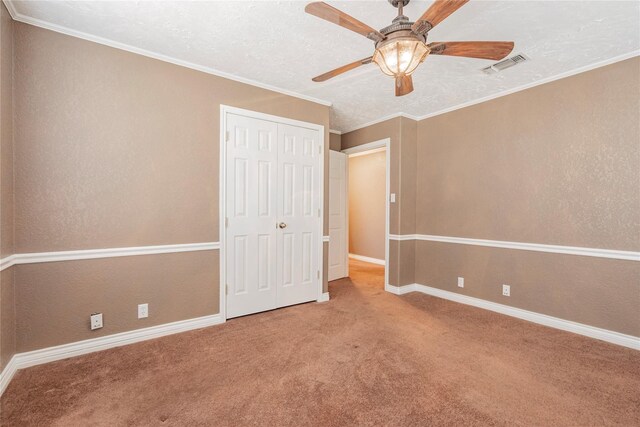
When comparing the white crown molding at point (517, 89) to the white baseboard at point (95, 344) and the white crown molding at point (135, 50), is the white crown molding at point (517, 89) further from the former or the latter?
the white baseboard at point (95, 344)

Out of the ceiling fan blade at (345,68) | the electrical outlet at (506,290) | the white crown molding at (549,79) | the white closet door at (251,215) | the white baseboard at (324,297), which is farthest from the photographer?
the white baseboard at (324,297)

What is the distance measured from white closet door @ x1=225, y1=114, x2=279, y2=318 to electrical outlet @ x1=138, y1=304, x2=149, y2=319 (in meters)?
0.74

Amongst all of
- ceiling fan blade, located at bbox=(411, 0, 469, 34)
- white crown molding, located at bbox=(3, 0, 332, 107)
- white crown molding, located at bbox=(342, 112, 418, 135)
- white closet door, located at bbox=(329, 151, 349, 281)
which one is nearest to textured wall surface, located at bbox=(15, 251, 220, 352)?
white crown molding, located at bbox=(3, 0, 332, 107)

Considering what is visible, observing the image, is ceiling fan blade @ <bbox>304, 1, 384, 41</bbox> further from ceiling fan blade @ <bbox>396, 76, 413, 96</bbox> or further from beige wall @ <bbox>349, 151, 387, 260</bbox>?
beige wall @ <bbox>349, 151, 387, 260</bbox>

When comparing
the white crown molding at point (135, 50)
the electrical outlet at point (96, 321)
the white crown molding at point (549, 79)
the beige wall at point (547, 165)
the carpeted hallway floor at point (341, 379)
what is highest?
the white crown molding at point (135, 50)

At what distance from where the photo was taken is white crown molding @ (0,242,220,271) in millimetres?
2119

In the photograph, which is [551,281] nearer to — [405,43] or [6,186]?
[405,43]

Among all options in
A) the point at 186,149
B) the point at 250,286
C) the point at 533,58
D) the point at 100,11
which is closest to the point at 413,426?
the point at 250,286

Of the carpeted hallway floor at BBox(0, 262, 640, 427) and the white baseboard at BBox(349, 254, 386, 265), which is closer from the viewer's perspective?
the carpeted hallway floor at BBox(0, 262, 640, 427)

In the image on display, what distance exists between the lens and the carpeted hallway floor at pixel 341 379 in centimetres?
168

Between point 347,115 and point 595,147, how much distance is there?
2762 millimetres

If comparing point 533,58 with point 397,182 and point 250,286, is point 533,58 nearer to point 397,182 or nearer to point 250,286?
point 397,182

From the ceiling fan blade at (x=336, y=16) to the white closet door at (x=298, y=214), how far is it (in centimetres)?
186

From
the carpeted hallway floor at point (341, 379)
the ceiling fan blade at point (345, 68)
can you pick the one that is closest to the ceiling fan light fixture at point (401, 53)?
the ceiling fan blade at point (345, 68)
